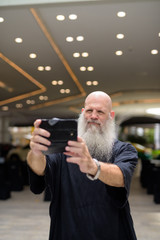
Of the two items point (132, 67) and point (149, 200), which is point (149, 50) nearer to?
point (132, 67)

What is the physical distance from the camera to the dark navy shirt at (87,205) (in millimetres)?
1277

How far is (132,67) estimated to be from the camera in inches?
343

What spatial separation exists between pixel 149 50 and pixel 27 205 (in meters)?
4.68

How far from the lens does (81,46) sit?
6738 mm

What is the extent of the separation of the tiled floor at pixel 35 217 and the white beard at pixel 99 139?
3.71 metres

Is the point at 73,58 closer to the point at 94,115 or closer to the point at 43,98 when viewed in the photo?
the point at 94,115

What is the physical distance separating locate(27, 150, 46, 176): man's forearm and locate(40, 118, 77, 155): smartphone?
145mm

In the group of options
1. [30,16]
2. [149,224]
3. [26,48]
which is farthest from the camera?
[26,48]

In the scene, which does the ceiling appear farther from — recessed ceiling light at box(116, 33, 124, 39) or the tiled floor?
the tiled floor

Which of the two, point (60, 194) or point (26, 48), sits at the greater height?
point (26, 48)

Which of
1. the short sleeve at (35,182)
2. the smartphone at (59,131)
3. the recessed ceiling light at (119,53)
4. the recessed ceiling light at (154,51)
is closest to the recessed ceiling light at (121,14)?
the recessed ceiling light at (119,53)

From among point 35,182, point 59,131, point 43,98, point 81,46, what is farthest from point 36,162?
point 43,98

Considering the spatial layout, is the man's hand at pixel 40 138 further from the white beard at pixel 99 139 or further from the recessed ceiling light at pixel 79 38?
the recessed ceiling light at pixel 79 38

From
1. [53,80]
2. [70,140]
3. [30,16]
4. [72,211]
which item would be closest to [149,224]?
[30,16]
